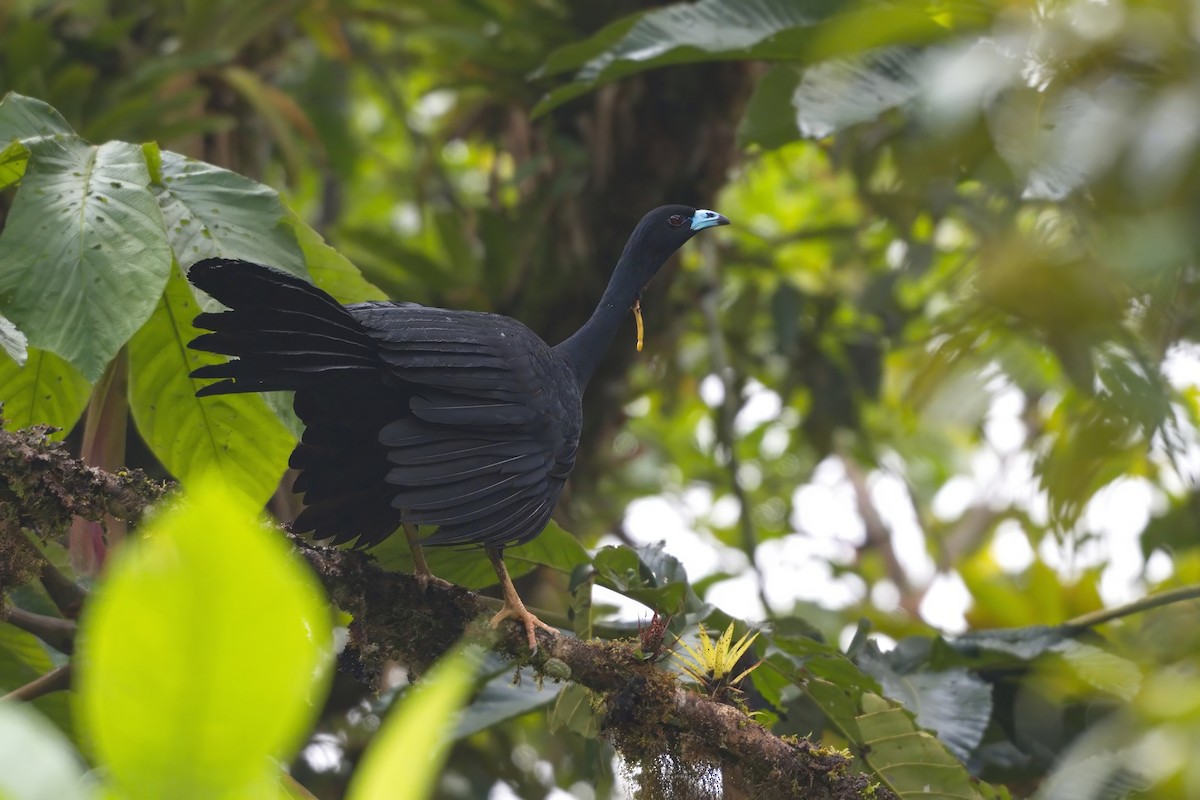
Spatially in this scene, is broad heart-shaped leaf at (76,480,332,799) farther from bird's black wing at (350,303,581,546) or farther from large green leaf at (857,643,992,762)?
large green leaf at (857,643,992,762)

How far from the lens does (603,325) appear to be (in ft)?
10.2

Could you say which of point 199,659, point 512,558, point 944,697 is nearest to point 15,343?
point 512,558

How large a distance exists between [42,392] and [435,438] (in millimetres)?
785

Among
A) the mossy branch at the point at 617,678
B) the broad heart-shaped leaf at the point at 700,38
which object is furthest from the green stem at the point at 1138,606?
the broad heart-shaped leaf at the point at 700,38

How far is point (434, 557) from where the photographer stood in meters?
2.91

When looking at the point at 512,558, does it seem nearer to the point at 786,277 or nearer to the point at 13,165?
the point at 13,165

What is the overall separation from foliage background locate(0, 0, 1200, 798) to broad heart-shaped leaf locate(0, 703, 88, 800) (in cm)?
81

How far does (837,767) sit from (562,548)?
0.91m

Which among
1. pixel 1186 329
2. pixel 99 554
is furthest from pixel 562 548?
pixel 1186 329

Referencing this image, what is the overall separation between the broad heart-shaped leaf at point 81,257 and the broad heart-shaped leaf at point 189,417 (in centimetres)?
26

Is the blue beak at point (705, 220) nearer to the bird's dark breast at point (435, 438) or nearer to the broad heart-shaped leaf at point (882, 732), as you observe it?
the bird's dark breast at point (435, 438)

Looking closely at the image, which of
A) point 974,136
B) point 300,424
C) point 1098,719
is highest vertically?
point 974,136

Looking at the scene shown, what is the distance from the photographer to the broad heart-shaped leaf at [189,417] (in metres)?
2.44

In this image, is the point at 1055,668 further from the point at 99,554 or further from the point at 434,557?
the point at 99,554
